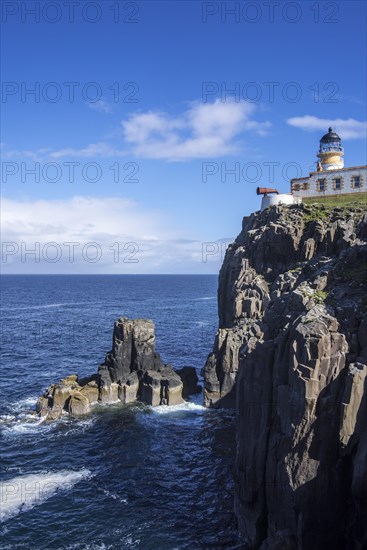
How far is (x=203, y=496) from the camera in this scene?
112 feet

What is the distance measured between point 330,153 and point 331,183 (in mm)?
9284

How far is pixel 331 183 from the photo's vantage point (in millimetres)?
75250

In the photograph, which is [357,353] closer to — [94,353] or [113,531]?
[113,531]

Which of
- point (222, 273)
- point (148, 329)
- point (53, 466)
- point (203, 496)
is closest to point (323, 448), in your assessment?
point (203, 496)

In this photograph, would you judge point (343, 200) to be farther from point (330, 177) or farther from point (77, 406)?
point (77, 406)

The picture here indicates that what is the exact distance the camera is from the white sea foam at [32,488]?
32438 mm

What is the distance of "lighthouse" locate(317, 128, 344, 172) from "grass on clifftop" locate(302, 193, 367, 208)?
28.3 ft

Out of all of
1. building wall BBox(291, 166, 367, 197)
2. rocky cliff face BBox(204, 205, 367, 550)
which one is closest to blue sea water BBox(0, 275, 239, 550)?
rocky cliff face BBox(204, 205, 367, 550)

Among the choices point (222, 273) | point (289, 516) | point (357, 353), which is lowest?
point (289, 516)

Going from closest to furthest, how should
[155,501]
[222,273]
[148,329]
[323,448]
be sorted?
[323,448] < [155,501] < [148,329] < [222,273]

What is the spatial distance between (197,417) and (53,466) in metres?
16.7

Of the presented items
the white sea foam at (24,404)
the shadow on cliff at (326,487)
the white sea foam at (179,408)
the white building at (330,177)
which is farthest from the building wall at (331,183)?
the shadow on cliff at (326,487)

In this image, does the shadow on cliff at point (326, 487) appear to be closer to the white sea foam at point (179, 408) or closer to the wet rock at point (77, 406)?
the white sea foam at point (179, 408)

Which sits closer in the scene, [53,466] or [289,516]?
[289,516]
